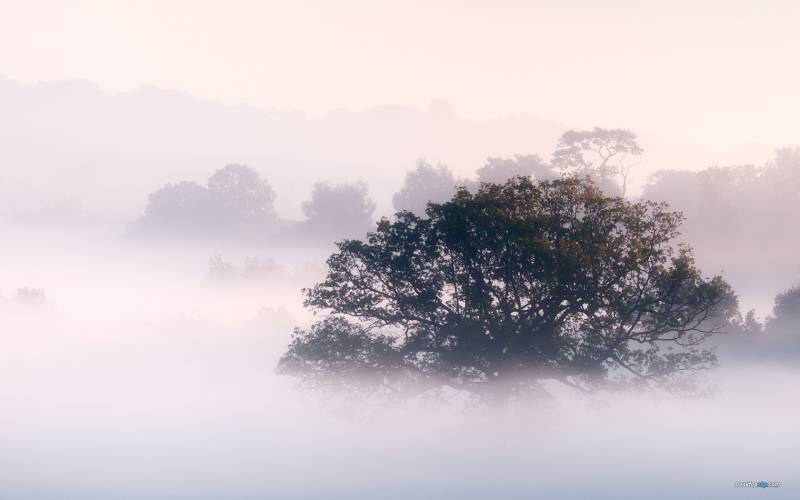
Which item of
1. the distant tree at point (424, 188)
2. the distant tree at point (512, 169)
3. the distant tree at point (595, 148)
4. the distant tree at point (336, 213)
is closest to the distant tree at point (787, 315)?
the distant tree at point (595, 148)

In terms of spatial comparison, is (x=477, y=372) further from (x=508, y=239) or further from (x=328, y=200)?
(x=328, y=200)

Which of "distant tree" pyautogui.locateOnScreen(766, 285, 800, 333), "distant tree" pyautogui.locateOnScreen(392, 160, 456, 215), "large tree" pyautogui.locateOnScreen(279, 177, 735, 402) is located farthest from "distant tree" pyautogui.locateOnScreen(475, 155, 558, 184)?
"large tree" pyautogui.locateOnScreen(279, 177, 735, 402)

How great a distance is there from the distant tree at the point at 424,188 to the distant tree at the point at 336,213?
16670 mm

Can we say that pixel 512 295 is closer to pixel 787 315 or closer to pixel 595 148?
pixel 787 315

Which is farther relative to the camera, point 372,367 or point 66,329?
point 66,329

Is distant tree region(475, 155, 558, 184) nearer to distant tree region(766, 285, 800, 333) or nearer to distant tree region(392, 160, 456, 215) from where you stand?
distant tree region(392, 160, 456, 215)

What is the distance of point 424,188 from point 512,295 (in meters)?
131

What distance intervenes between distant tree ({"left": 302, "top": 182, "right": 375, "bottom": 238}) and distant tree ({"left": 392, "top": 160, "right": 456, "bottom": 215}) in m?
16.7

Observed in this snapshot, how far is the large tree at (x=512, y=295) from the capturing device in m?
43.1

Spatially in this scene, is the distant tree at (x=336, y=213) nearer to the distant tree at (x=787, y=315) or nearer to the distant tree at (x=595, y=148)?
the distant tree at (x=595, y=148)

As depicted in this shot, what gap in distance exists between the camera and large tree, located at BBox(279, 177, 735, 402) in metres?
43.1

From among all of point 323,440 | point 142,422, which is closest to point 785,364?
point 323,440

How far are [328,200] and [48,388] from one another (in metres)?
129

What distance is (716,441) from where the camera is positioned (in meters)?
47.8
